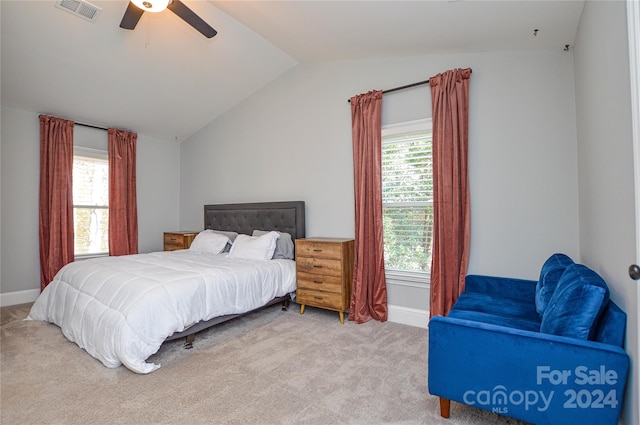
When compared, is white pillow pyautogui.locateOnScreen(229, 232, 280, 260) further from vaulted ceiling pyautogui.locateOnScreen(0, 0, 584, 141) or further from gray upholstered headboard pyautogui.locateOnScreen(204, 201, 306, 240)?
vaulted ceiling pyautogui.locateOnScreen(0, 0, 584, 141)

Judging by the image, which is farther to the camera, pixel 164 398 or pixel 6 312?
pixel 6 312

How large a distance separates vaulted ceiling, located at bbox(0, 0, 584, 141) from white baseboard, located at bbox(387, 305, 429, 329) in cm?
272

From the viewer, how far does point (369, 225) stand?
140 inches

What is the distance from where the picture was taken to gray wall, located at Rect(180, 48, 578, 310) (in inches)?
Result: 106

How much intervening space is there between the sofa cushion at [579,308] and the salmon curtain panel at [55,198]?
5663mm

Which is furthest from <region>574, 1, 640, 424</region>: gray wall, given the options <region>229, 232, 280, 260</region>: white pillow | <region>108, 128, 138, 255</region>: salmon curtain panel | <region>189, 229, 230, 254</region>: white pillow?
<region>108, 128, 138, 255</region>: salmon curtain panel

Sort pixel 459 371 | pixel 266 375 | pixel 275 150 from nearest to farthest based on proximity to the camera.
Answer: pixel 459 371 → pixel 266 375 → pixel 275 150

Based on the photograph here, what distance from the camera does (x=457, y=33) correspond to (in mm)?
2744

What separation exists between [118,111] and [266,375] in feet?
14.8

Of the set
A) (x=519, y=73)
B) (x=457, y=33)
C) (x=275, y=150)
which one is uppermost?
(x=457, y=33)

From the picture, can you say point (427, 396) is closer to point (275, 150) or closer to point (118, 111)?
point (275, 150)

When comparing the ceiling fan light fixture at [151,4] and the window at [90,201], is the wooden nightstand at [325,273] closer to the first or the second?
the ceiling fan light fixture at [151,4]

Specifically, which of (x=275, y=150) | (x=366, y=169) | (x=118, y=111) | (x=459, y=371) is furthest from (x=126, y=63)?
(x=459, y=371)

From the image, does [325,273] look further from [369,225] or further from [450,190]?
[450,190]
